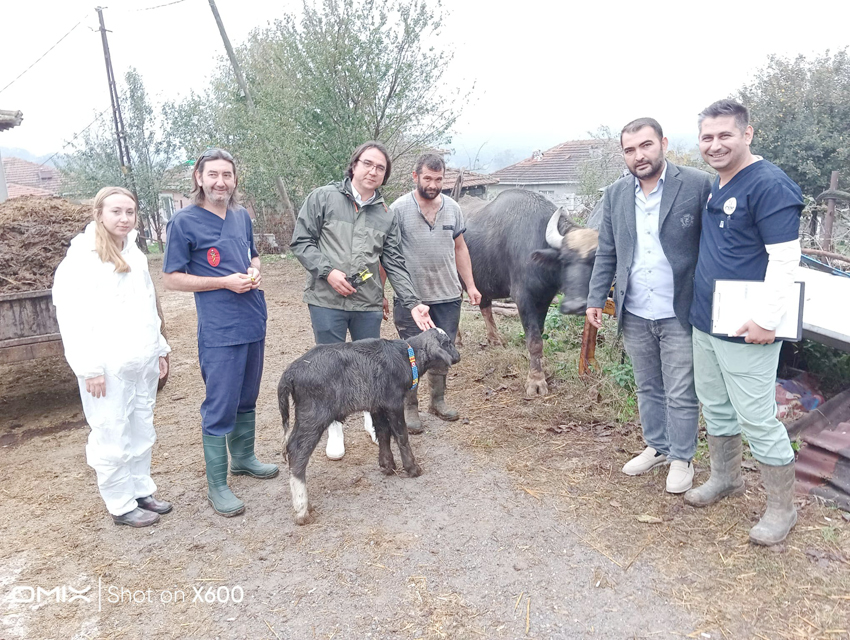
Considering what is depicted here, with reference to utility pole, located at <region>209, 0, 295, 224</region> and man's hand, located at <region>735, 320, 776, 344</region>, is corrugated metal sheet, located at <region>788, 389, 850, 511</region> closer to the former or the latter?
man's hand, located at <region>735, 320, 776, 344</region>

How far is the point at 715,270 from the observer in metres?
3.11

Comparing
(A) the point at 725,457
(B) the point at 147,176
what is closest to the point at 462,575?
(A) the point at 725,457

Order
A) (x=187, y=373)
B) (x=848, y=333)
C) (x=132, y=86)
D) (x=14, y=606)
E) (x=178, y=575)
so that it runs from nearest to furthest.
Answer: (x=14, y=606) < (x=178, y=575) < (x=848, y=333) < (x=187, y=373) < (x=132, y=86)

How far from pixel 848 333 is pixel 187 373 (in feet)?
20.6

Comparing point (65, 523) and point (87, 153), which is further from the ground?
point (87, 153)

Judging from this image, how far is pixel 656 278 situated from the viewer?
3504 mm

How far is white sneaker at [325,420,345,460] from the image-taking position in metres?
4.44

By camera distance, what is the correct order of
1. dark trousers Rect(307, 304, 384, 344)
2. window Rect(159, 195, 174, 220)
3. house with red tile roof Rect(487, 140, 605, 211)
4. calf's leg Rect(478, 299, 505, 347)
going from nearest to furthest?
dark trousers Rect(307, 304, 384, 344) → calf's leg Rect(478, 299, 505, 347) → window Rect(159, 195, 174, 220) → house with red tile roof Rect(487, 140, 605, 211)

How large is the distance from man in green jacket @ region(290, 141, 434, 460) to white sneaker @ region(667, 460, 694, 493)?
187 cm

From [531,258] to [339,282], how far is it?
229 cm

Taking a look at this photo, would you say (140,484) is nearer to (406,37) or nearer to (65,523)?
(65,523)

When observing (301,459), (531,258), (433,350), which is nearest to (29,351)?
(301,459)

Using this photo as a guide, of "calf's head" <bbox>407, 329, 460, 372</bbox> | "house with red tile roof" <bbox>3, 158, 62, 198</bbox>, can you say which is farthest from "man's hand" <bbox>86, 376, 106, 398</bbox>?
"house with red tile roof" <bbox>3, 158, 62, 198</bbox>

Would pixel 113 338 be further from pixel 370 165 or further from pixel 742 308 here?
pixel 742 308
